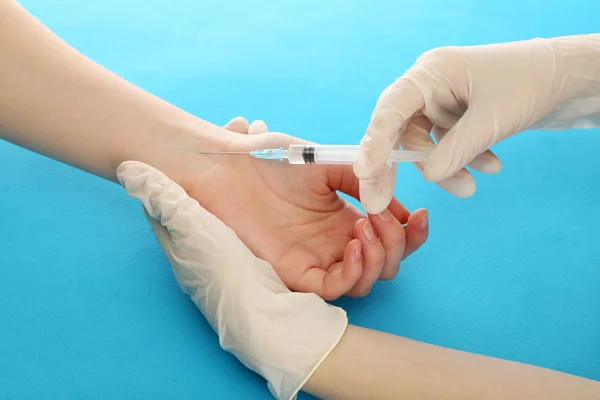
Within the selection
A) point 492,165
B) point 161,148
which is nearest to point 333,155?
point 492,165

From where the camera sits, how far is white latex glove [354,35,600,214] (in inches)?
44.3

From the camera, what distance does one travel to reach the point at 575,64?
1.27m

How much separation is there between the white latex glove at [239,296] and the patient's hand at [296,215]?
9 cm

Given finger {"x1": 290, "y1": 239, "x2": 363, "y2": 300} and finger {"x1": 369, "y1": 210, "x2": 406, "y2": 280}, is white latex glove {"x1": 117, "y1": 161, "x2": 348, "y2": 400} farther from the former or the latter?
finger {"x1": 369, "y1": 210, "x2": 406, "y2": 280}

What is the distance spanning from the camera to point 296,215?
4.58 ft

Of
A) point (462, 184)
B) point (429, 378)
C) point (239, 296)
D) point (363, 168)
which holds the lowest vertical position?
point (429, 378)

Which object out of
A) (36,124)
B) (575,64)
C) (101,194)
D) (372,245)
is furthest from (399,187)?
(36,124)

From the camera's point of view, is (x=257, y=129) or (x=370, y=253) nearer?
(x=370, y=253)

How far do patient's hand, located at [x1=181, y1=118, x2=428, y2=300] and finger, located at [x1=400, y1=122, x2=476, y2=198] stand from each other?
0.08 meters

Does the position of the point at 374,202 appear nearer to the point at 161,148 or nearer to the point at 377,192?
the point at 377,192

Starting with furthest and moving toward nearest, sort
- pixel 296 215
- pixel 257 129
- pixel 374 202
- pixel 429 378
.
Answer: pixel 257 129, pixel 296 215, pixel 374 202, pixel 429 378

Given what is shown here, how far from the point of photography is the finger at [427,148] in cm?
121

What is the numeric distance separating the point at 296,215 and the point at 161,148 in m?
0.36

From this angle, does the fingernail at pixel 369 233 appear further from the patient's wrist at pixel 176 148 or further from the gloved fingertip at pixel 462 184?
the patient's wrist at pixel 176 148
